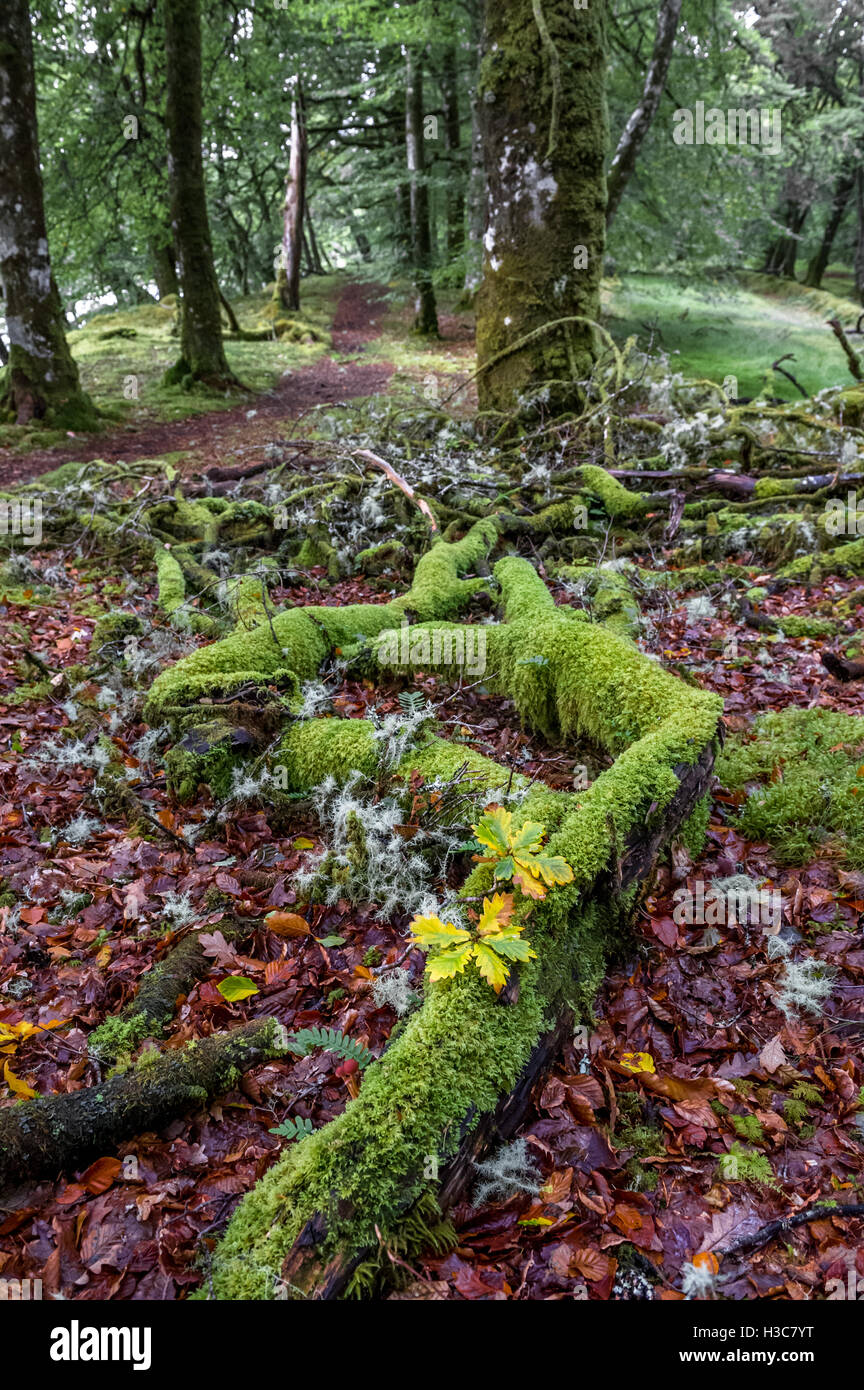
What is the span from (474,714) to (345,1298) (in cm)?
313

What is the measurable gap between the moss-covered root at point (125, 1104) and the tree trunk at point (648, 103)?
41.0 feet

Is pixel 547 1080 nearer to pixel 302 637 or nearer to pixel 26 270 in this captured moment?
pixel 302 637

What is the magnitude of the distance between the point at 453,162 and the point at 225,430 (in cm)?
1362

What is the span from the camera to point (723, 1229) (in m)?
2.05

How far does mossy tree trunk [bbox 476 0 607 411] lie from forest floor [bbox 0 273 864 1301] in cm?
631

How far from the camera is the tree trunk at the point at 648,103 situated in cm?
1121

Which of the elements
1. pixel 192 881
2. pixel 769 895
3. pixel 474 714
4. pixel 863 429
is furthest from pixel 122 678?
pixel 863 429

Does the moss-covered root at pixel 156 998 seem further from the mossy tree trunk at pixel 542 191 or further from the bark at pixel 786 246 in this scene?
the bark at pixel 786 246

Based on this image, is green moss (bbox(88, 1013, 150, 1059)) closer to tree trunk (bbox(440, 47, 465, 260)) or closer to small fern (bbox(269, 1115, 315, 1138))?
small fern (bbox(269, 1115, 315, 1138))

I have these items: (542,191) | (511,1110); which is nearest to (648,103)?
(542,191)

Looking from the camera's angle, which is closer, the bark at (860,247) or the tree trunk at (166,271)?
the tree trunk at (166,271)

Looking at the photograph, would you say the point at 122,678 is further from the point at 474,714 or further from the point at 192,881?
the point at 474,714

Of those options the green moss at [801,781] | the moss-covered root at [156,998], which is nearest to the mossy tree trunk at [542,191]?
the green moss at [801,781]

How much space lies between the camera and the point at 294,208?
22.0 m
